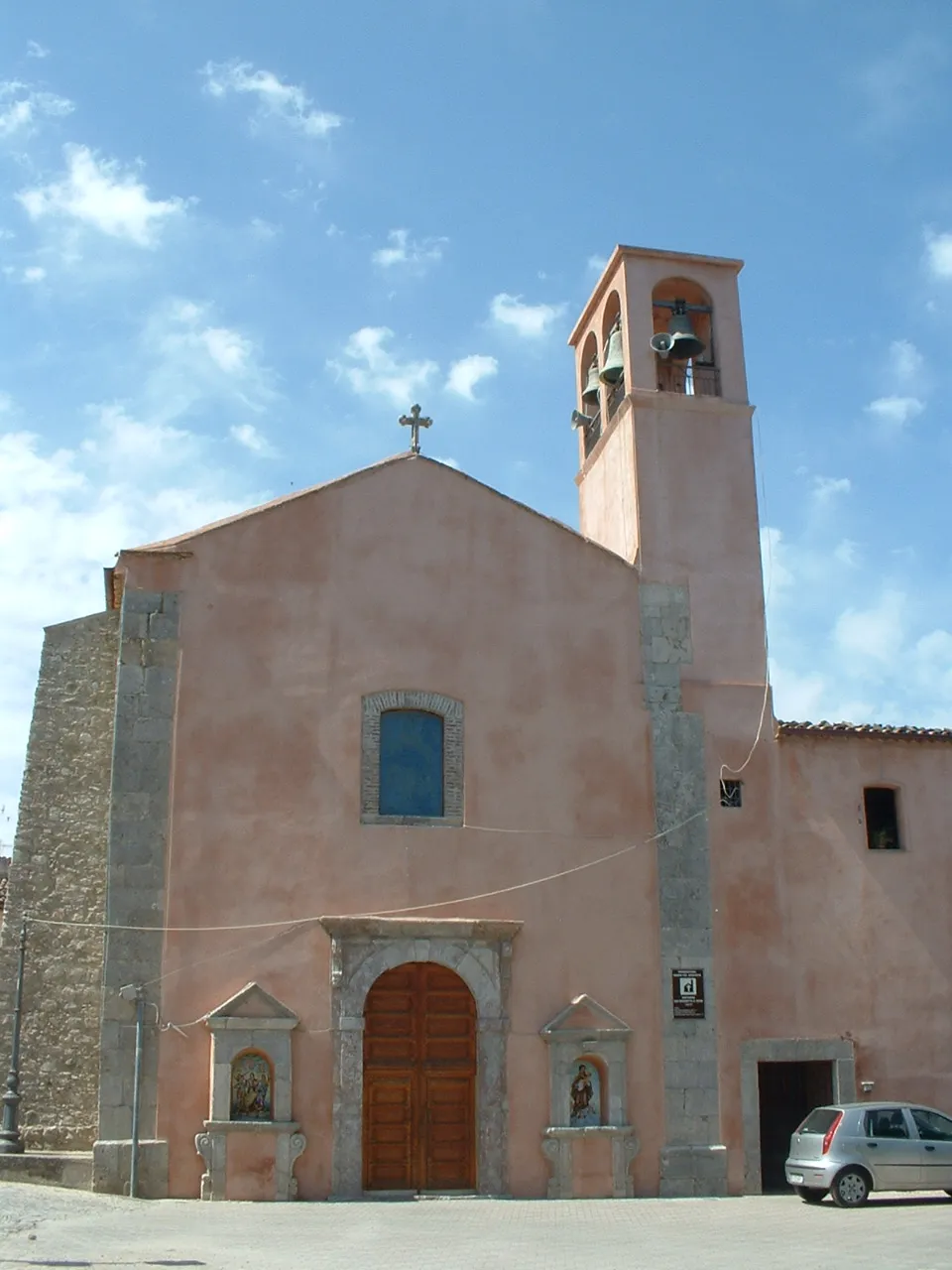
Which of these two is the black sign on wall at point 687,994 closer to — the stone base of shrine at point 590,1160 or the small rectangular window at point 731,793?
the stone base of shrine at point 590,1160

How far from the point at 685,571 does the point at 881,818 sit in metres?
4.07

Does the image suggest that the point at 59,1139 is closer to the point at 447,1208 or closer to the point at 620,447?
the point at 447,1208

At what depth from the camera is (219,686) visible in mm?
16734

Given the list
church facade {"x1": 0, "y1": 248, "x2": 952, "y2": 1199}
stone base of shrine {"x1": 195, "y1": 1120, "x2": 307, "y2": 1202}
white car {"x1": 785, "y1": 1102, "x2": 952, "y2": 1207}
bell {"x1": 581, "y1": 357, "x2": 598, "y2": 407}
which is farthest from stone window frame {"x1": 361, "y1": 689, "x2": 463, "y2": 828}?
bell {"x1": 581, "y1": 357, "x2": 598, "y2": 407}

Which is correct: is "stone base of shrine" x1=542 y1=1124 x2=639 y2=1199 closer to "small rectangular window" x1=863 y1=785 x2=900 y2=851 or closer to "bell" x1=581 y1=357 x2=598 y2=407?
"small rectangular window" x1=863 y1=785 x2=900 y2=851

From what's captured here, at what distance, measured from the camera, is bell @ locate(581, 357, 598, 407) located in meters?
21.2

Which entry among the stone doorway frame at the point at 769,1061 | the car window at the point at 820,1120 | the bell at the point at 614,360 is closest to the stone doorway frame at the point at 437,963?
the stone doorway frame at the point at 769,1061

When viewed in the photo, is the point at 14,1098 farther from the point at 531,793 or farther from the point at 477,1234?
the point at 531,793

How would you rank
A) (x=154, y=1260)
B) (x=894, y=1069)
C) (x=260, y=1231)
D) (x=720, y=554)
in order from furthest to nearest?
(x=720, y=554) < (x=894, y=1069) < (x=260, y=1231) < (x=154, y=1260)

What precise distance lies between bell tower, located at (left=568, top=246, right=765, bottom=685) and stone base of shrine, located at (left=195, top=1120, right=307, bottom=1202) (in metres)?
7.55

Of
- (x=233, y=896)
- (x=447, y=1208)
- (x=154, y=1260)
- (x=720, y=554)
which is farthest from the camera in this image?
(x=720, y=554)

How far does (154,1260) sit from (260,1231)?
217cm

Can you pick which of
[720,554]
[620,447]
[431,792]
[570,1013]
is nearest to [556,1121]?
[570,1013]

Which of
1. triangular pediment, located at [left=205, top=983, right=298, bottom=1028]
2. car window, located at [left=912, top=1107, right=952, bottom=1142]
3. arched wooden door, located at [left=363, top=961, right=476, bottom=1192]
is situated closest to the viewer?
car window, located at [left=912, top=1107, right=952, bottom=1142]
